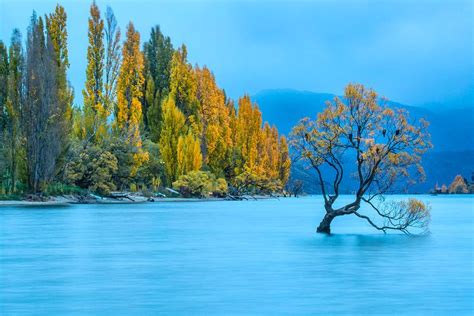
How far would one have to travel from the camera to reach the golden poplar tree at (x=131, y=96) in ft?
162

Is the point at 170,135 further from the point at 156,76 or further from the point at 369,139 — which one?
the point at 369,139

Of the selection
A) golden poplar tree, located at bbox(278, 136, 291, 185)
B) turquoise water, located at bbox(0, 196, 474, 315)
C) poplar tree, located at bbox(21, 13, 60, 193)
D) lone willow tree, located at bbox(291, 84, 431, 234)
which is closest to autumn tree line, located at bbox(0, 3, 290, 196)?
poplar tree, located at bbox(21, 13, 60, 193)

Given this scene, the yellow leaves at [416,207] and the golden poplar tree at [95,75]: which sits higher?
the golden poplar tree at [95,75]

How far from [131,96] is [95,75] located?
288 centimetres

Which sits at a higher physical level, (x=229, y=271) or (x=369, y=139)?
(x=369, y=139)

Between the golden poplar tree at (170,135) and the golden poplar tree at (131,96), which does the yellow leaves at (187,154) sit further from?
the golden poplar tree at (131,96)

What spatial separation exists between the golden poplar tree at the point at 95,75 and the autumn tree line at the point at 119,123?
0.22 ft

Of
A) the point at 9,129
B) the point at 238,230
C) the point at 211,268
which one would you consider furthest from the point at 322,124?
the point at 9,129

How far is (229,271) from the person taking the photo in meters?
14.6

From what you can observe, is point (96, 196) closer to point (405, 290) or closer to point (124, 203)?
point (124, 203)

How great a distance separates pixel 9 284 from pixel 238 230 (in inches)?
528

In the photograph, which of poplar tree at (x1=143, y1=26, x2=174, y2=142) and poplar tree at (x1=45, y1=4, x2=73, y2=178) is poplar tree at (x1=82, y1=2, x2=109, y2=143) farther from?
poplar tree at (x1=143, y1=26, x2=174, y2=142)

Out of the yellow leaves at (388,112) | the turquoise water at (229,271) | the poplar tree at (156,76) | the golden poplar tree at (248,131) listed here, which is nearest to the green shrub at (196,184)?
the poplar tree at (156,76)

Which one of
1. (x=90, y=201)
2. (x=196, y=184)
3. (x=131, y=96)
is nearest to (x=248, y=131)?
(x=196, y=184)
